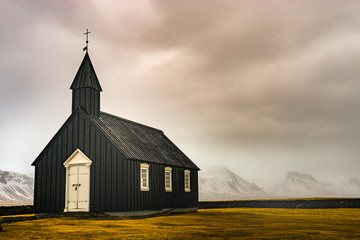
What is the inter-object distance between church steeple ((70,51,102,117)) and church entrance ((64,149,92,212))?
11.3ft

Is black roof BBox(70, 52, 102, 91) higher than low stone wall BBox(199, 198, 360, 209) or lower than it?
higher

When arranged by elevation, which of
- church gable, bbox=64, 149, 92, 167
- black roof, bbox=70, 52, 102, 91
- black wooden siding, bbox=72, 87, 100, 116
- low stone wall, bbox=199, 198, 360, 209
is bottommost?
low stone wall, bbox=199, 198, 360, 209

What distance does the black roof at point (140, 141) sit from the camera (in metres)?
27.9

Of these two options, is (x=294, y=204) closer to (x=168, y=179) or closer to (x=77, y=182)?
(x=168, y=179)

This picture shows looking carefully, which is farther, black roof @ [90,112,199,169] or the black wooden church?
black roof @ [90,112,199,169]

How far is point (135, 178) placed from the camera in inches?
1059

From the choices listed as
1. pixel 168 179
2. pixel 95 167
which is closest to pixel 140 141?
pixel 168 179

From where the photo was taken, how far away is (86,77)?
29.5 m

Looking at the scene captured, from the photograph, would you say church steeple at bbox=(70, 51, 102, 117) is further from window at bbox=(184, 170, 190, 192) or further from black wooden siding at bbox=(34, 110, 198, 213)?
window at bbox=(184, 170, 190, 192)

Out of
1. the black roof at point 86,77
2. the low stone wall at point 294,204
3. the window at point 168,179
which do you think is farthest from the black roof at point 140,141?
the low stone wall at point 294,204

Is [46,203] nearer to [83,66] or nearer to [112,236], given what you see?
[83,66]

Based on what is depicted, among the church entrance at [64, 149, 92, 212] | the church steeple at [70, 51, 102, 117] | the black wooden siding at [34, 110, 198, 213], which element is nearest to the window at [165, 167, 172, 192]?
the black wooden siding at [34, 110, 198, 213]

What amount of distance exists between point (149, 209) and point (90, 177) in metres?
4.65

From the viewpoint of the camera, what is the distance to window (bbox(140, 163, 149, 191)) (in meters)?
27.8
